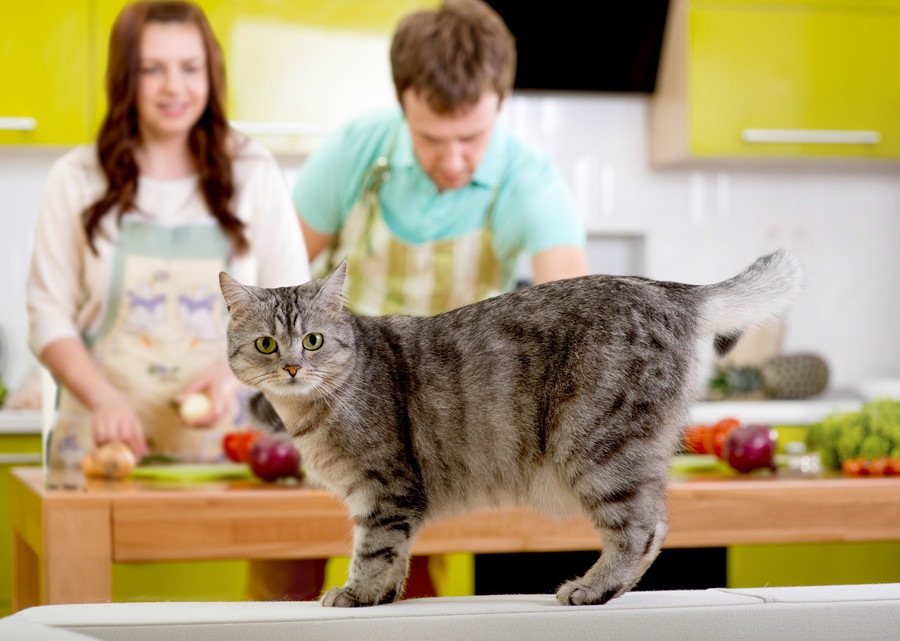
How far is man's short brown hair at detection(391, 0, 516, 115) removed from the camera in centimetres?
195

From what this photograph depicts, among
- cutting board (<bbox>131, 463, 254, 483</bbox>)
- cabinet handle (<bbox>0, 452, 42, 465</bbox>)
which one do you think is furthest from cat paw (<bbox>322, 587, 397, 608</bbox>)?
cabinet handle (<bbox>0, 452, 42, 465</bbox>)

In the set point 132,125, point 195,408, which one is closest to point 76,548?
point 195,408

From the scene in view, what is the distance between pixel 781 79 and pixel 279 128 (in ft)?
5.70

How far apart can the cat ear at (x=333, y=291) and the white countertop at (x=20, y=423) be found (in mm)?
2321

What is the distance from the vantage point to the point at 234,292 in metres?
1.03

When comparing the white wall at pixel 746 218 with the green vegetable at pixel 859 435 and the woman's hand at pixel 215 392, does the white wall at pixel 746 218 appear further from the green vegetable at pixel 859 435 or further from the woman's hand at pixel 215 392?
the woman's hand at pixel 215 392

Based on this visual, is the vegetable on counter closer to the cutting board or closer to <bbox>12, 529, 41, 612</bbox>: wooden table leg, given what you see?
the cutting board

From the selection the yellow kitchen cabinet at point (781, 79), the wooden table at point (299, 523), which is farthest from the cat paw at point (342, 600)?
the yellow kitchen cabinet at point (781, 79)

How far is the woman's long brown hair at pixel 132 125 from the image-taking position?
7.35 ft

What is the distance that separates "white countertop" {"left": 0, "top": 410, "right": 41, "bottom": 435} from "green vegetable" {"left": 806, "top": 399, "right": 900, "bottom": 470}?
211 centimetres

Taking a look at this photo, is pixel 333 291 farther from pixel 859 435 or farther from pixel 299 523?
pixel 859 435

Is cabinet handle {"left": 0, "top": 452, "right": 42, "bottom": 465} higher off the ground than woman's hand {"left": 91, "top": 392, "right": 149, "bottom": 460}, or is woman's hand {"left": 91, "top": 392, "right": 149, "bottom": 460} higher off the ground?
woman's hand {"left": 91, "top": 392, "right": 149, "bottom": 460}

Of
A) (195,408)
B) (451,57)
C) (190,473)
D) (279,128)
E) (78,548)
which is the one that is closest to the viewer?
(78,548)

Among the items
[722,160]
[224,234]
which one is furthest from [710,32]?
[224,234]
